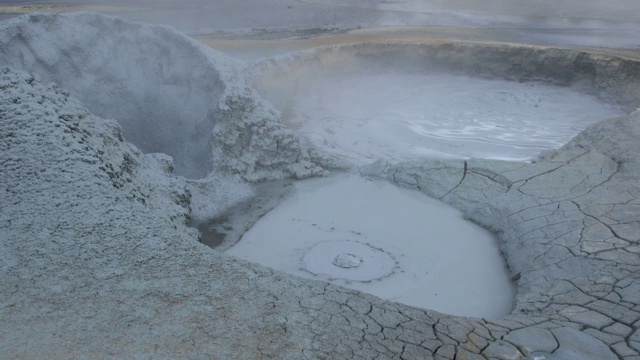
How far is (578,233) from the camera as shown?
9.82 feet

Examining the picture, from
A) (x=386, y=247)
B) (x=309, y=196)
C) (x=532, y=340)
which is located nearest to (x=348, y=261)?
(x=386, y=247)

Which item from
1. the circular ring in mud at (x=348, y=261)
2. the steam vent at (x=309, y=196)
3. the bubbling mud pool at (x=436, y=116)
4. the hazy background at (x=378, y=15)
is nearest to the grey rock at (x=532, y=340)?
the steam vent at (x=309, y=196)

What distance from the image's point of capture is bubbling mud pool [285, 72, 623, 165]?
5.25m

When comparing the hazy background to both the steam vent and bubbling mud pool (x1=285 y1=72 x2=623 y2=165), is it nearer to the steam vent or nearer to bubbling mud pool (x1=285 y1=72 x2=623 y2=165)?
the steam vent

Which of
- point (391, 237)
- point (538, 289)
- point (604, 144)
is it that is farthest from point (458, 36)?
point (538, 289)

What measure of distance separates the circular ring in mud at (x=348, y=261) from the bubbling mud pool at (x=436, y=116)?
1588 mm

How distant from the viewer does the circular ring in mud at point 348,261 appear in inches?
122

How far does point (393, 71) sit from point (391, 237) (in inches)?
169

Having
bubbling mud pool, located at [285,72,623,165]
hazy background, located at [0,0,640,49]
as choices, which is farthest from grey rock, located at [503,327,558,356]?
hazy background, located at [0,0,640,49]

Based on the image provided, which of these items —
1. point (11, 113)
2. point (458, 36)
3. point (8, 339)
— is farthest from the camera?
point (458, 36)

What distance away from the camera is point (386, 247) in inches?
134

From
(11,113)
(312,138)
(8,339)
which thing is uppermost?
(11,113)

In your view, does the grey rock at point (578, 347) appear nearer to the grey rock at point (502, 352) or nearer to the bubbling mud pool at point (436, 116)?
the grey rock at point (502, 352)

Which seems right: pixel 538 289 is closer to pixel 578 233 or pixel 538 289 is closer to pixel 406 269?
pixel 578 233
